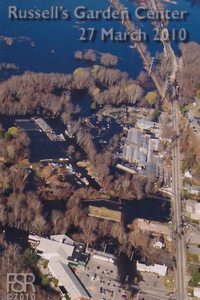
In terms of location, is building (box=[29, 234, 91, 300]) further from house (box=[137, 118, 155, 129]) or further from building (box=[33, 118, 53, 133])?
house (box=[137, 118, 155, 129])

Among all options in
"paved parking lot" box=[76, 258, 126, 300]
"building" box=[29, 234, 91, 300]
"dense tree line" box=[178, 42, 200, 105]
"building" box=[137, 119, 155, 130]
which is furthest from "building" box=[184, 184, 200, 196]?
"dense tree line" box=[178, 42, 200, 105]

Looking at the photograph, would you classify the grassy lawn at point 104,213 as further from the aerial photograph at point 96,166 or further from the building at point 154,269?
the building at point 154,269

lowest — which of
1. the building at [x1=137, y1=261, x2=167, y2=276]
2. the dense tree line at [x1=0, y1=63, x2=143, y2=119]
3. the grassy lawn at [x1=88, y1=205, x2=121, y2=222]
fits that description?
Answer: the building at [x1=137, y1=261, x2=167, y2=276]

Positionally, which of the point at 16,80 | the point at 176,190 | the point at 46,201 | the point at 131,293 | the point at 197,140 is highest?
the point at 16,80

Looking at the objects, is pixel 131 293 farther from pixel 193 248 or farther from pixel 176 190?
pixel 176 190

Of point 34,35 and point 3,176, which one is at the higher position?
point 34,35

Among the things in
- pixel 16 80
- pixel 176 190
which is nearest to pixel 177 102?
pixel 176 190
